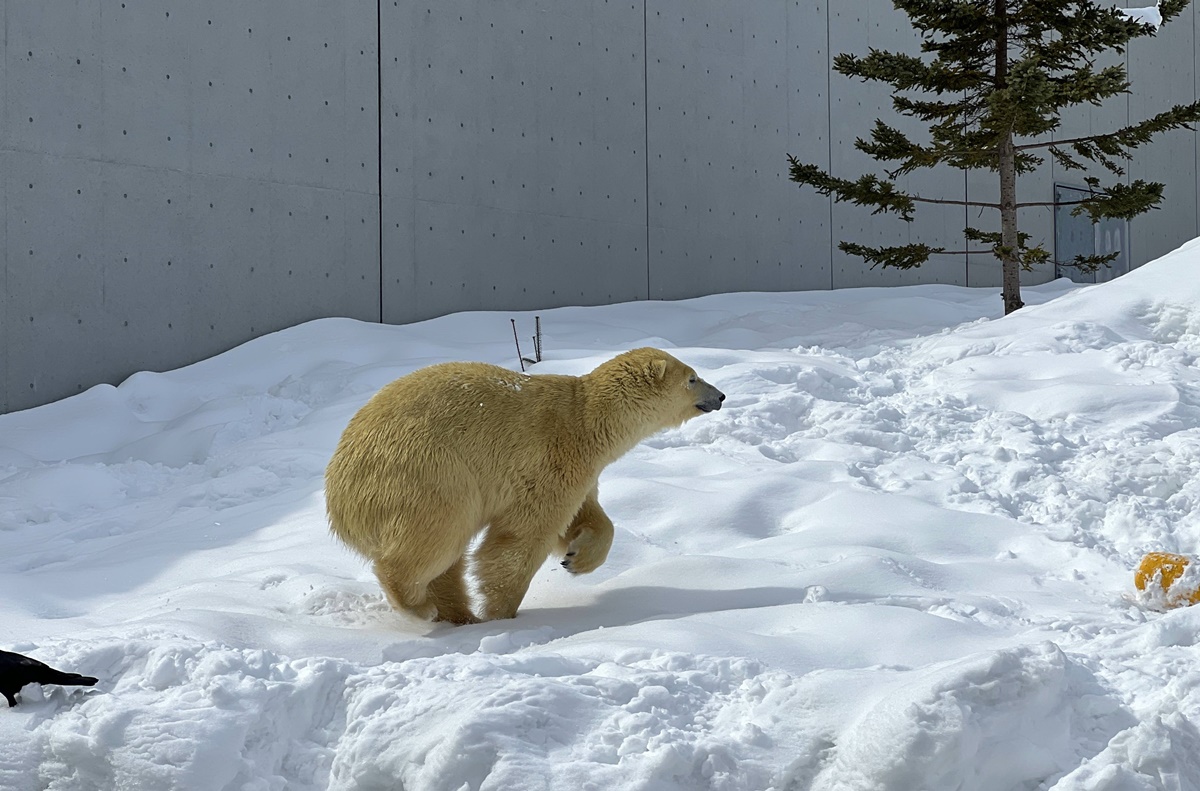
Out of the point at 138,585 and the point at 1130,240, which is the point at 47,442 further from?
the point at 1130,240

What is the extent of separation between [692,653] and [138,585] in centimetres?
282

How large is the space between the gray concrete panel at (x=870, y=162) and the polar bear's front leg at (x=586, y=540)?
513 inches

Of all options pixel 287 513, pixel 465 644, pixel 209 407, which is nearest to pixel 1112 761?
pixel 465 644

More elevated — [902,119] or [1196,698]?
[902,119]

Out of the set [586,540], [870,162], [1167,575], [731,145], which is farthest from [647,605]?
[870,162]

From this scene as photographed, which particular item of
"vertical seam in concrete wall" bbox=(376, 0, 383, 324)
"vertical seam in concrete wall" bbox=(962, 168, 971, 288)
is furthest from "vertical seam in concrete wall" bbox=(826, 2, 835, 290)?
"vertical seam in concrete wall" bbox=(376, 0, 383, 324)

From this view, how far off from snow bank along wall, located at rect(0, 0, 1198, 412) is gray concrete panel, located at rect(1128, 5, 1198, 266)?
8.23 metres

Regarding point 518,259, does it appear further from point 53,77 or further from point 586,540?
point 586,540

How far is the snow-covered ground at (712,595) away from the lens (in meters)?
2.79

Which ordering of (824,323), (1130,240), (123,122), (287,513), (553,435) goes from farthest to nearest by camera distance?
(1130,240)
(824,323)
(123,122)
(287,513)
(553,435)

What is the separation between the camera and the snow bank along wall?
938 cm

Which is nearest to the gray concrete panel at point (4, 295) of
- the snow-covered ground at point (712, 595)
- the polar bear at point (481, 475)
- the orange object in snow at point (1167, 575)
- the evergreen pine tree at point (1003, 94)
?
the snow-covered ground at point (712, 595)

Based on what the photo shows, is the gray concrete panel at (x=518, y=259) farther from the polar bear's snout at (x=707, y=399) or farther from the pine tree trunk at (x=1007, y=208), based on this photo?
the polar bear's snout at (x=707, y=399)

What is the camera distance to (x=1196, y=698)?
119 inches
